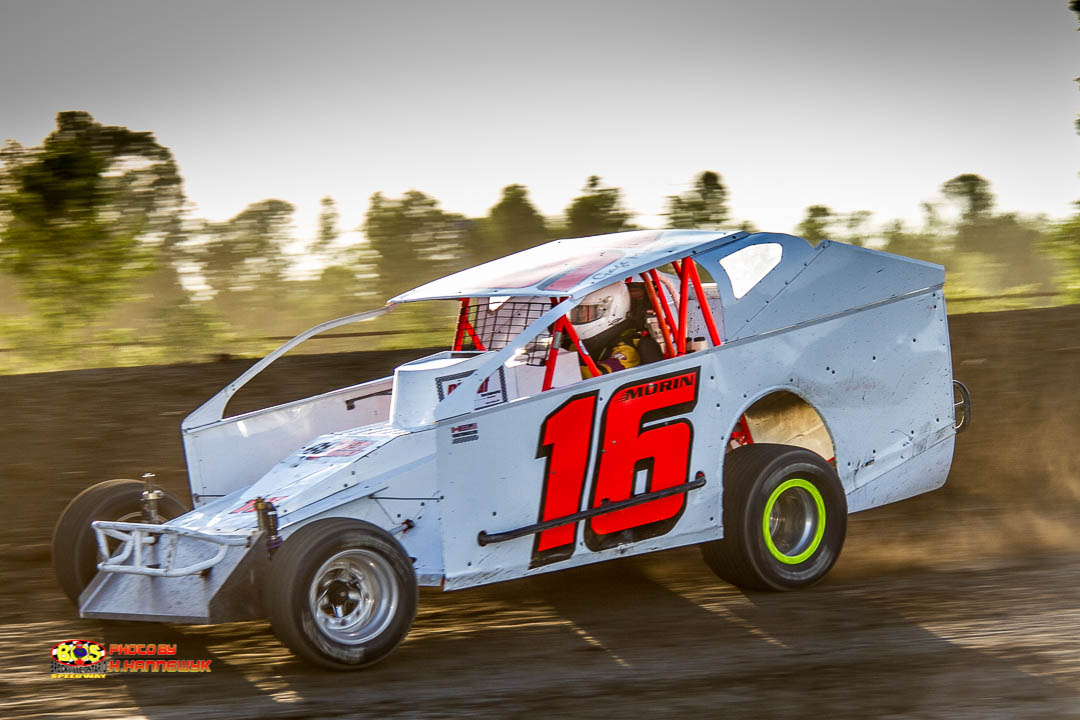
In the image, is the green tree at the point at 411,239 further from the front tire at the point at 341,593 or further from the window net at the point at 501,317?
the front tire at the point at 341,593

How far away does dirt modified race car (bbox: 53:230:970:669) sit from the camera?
17.5 ft

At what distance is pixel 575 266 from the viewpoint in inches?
254

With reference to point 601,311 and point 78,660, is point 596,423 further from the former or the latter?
point 78,660

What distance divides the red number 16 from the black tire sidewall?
416 millimetres

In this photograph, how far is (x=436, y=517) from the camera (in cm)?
561

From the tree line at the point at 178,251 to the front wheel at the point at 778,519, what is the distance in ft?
24.8

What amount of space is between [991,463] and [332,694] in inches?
272

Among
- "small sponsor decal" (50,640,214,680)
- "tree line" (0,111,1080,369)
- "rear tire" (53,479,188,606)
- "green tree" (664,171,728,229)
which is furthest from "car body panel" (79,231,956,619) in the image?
"green tree" (664,171,728,229)

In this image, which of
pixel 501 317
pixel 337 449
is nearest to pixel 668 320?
pixel 501 317

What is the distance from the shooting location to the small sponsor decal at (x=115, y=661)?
537cm

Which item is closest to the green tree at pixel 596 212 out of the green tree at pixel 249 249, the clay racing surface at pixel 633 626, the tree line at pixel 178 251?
the tree line at pixel 178 251

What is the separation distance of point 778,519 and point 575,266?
185cm

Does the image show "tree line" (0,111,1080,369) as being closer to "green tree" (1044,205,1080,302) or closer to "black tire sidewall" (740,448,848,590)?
"green tree" (1044,205,1080,302)

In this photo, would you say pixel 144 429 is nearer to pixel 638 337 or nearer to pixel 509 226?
pixel 638 337
